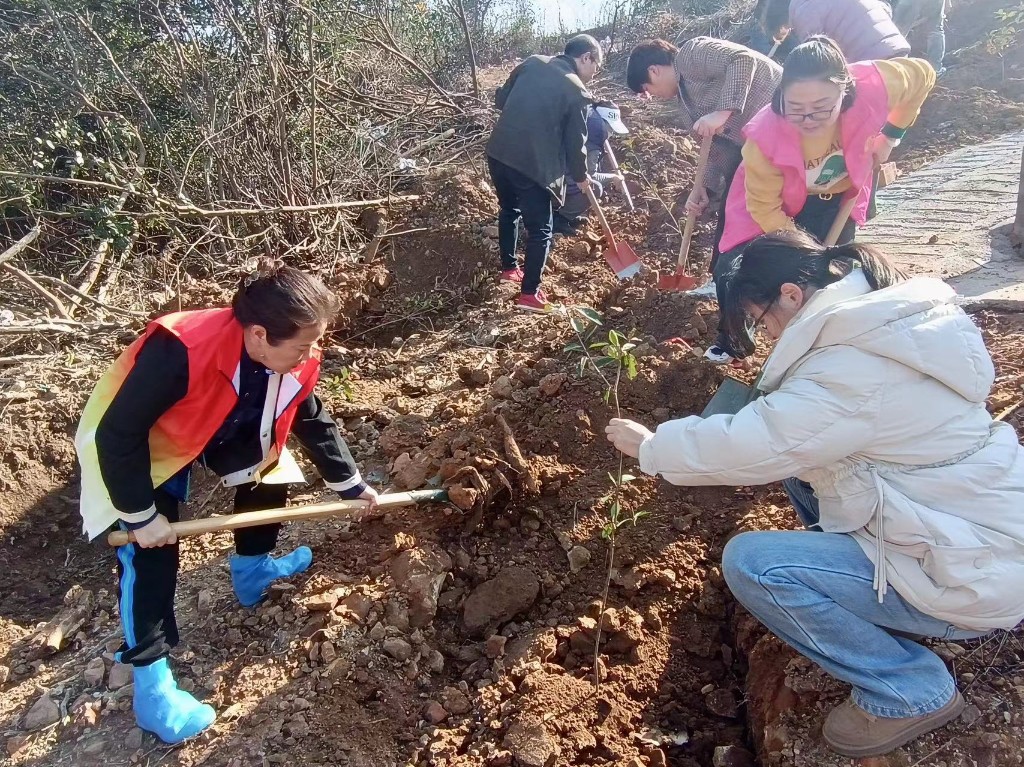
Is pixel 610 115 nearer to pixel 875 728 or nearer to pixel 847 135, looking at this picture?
pixel 847 135

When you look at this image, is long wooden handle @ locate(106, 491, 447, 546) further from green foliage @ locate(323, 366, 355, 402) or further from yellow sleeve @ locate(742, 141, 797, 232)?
yellow sleeve @ locate(742, 141, 797, 232)

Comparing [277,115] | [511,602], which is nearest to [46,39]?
[277,115]

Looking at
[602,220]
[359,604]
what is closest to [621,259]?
[602,220]

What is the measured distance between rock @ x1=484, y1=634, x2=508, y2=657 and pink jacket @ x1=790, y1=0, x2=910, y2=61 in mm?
3355

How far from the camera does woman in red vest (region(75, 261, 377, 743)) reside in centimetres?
169

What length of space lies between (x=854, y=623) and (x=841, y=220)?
82.6 inches

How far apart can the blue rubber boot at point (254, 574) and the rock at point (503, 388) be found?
3.89 ft

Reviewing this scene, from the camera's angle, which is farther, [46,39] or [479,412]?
[46,39]

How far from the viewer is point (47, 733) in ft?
6.48

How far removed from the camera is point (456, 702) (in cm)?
196

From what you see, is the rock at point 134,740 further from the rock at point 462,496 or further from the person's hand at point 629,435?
the person's hand at point 629,435

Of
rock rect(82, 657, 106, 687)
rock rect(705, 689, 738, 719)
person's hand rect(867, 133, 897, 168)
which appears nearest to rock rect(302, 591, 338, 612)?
rock rect(82, 657, 106, 687)

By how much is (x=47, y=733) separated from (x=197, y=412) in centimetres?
108

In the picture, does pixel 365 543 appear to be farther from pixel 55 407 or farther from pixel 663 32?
pixel 663 32
